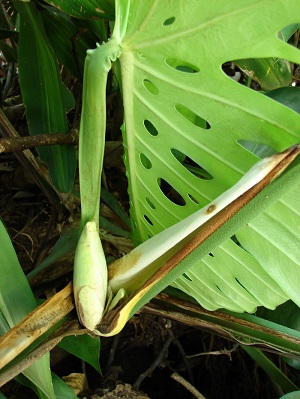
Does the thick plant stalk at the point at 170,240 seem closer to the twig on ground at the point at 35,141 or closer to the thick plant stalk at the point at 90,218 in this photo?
the thick plant stalk at the point at 90,218

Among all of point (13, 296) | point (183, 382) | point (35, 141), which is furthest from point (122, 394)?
point (35, 141)

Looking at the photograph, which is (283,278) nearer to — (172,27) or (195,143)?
(195,143)

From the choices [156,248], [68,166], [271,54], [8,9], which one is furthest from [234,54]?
[8,9]

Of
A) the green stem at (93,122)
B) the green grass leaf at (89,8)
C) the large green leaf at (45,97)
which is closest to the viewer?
the green stem at (93,122)

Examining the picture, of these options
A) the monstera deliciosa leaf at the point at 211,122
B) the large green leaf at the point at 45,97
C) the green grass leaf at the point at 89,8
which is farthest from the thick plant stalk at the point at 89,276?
the large green leaf at the point at 45,97

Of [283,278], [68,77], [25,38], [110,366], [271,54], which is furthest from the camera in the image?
[68,77]
